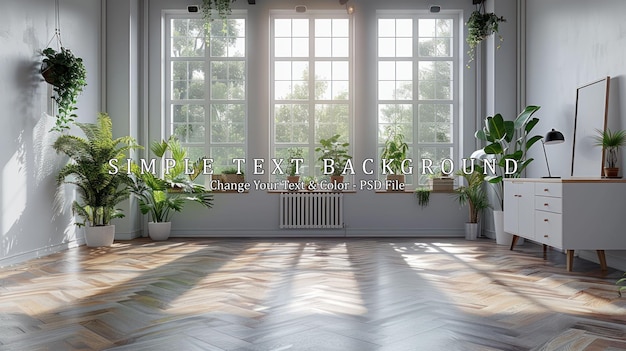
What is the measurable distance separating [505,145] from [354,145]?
213cm

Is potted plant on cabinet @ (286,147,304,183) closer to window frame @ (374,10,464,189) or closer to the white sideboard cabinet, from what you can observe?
window frame @ (374,10,464,189)

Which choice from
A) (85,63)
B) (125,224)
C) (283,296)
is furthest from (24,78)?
(283,296)

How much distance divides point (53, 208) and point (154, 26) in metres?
3.26

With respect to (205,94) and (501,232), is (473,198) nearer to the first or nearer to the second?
(501,232)

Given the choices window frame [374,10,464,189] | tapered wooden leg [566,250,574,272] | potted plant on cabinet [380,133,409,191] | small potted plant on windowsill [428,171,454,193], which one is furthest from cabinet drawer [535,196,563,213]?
window frame [374,10,464,189]

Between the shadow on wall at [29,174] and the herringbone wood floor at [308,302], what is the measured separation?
324 mm

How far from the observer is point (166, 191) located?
Result: 7.58 m

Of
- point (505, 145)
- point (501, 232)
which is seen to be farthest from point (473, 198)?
point (505, 145)

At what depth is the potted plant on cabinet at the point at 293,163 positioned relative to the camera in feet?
26.3

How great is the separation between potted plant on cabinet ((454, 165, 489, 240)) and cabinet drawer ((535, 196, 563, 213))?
2048 millimetres

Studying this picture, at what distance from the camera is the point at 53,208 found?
244 inches

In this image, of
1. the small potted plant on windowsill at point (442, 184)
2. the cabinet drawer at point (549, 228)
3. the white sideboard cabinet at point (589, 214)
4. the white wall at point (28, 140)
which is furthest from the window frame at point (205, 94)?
the white sideboard cabinet at point (589, 214)

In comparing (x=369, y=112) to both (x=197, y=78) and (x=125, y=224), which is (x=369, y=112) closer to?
(x=197, y=78)

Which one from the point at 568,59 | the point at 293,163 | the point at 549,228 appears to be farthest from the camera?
the point at 293,163
